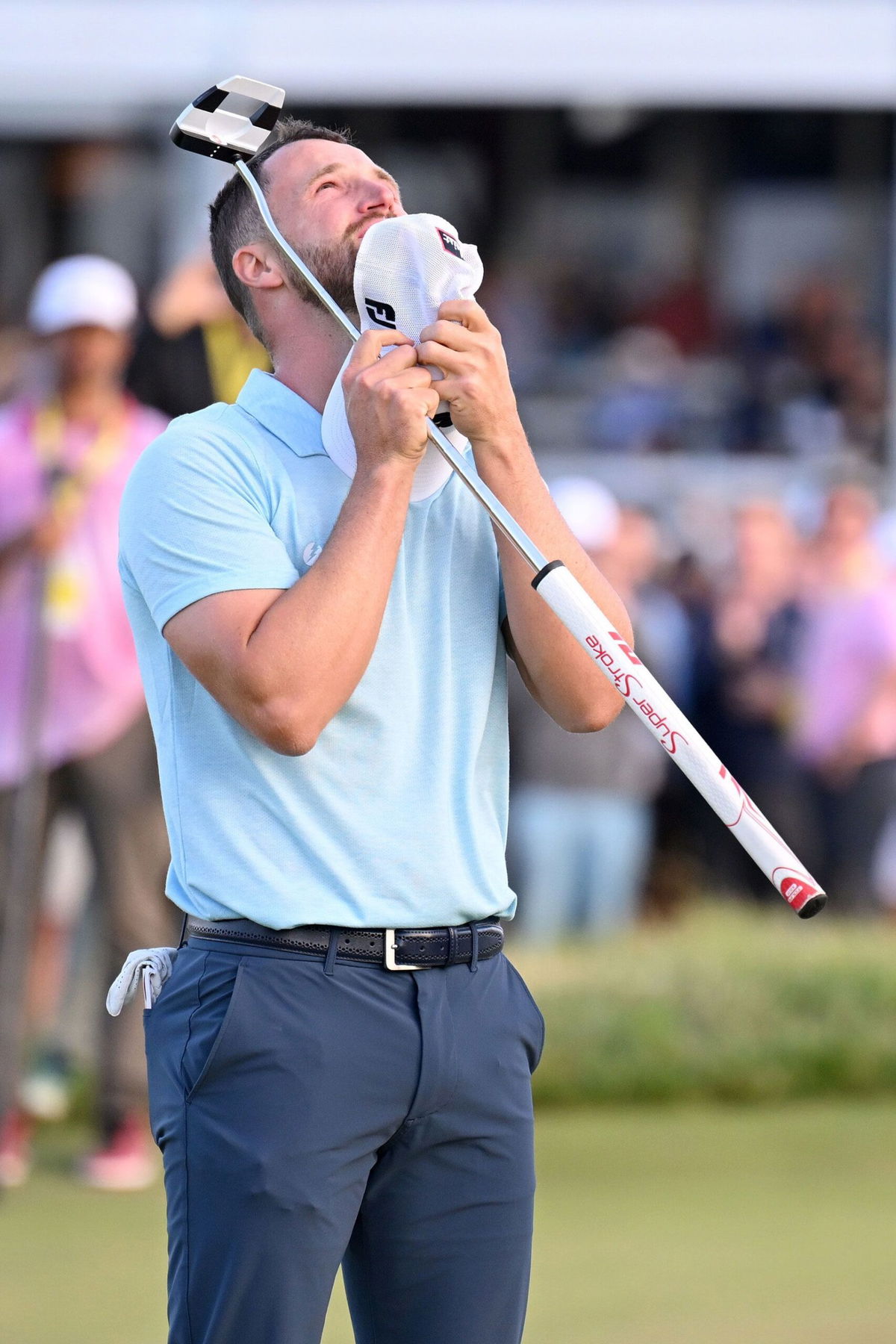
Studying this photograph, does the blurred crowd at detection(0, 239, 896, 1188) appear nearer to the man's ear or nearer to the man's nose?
the man's ear

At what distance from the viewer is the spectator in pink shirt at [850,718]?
7.39m

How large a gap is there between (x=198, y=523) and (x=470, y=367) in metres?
0.34

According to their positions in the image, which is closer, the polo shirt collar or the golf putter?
the golf putter

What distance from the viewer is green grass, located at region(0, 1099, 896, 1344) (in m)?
3.90

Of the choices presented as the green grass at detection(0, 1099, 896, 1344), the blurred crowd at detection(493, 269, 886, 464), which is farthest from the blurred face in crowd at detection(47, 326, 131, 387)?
the blurred crowd at detection(493, 269, 886, 464)

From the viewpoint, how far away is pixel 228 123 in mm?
2246

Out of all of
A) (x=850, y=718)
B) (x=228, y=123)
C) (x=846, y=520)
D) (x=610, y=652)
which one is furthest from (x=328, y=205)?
(x=846, y=520)

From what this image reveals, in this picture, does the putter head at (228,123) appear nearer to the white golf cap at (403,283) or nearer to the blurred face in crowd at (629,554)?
the white golf cap at (403,283)

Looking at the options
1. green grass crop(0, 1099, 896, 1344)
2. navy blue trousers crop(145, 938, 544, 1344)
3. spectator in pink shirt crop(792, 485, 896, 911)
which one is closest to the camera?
navy blue trousers crop(145, 938, 544, 1344)

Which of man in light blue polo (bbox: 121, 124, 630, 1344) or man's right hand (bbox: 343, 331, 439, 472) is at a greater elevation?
man's right hand (bbox: 343, 331, 439, 472)

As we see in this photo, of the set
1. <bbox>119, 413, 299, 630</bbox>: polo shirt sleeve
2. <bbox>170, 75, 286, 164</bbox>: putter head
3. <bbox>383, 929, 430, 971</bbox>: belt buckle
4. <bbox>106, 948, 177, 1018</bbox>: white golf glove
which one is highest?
<bbox>170, 75, 286, 164</bbox>: putter head

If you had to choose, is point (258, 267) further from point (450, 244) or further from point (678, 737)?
point (678, 737)

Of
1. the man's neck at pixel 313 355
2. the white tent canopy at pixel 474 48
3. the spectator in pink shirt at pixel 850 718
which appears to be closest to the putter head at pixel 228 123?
the man's neck at pixel 313 355

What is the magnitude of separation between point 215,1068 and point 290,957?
0.47 feet
